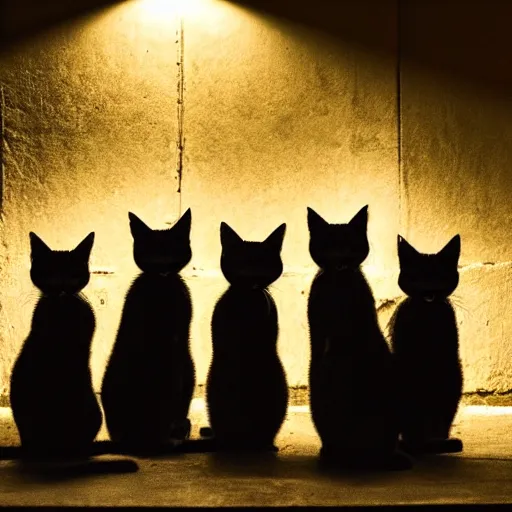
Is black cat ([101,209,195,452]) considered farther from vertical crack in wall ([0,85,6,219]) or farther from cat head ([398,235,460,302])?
vertical crack in wall ([0,85,6,219])

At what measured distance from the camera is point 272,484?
2.63m

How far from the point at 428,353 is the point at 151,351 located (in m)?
1.33

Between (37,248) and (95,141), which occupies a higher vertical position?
(95,141)

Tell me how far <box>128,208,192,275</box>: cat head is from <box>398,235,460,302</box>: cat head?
105cm

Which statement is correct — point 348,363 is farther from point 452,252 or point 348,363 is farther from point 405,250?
point 452,252

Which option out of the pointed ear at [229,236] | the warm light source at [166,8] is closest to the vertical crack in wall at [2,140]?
the warm light source at [166,8]

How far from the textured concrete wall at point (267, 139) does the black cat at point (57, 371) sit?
43.6 inches

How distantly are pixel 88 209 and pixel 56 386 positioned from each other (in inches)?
60.1

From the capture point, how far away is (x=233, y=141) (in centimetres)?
429

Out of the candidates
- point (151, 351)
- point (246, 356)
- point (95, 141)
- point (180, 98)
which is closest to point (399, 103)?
point (180, 98)

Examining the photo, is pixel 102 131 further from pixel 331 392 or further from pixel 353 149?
pixel 331 392

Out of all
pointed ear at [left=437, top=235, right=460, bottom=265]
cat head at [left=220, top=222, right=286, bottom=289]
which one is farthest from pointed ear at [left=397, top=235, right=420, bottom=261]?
cat head at [left=220, top=222, right=286, bottom=289]

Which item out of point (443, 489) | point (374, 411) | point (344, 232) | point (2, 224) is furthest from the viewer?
point (2, 224)

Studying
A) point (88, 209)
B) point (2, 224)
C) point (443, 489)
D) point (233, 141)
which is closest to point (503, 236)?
point (233, 141)
